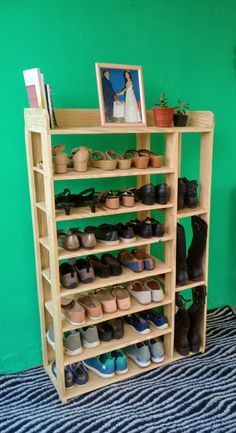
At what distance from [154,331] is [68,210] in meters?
0.79

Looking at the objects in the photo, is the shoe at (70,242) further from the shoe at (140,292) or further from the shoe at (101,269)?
the shoe at (140,292)

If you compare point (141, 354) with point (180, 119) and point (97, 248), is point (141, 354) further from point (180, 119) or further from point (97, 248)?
point (180, 119)

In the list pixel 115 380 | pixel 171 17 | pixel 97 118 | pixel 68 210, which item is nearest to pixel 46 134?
pixel 68 210

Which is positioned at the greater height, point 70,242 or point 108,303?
point 70,242

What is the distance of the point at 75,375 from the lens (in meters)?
1.75

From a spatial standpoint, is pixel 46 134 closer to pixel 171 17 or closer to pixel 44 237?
pixel 44 237

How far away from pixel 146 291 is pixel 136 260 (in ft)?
0.53

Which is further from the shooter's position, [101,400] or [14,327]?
[14,327]

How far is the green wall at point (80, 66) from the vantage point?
1653 millimetres

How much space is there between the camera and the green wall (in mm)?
1653

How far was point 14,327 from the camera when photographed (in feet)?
6.20

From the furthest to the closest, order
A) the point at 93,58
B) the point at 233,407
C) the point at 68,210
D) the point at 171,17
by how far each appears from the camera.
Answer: the point at 171,17 → the point at 93,58 → the point at 233,407 → the point at 68,210

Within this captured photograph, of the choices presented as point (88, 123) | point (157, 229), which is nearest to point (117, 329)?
point (157, 229)

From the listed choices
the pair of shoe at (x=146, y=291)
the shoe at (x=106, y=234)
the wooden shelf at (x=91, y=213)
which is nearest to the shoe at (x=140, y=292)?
the pair of shoe at (x=146, y=291)
